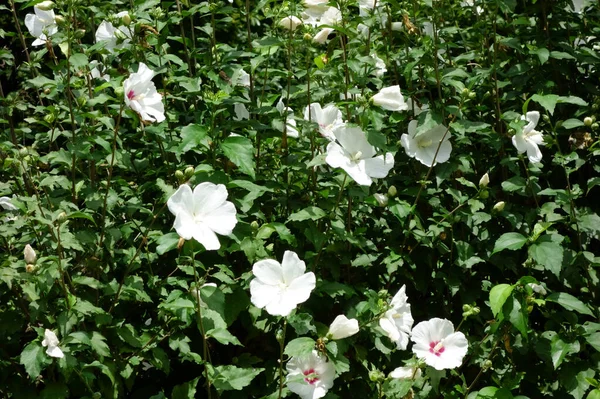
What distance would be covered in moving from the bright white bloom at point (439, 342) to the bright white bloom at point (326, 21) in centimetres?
107

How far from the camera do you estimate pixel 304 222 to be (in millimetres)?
2467

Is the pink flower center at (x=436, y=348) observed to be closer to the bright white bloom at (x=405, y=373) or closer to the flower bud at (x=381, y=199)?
the bright white bloom at (x=405, y=373)

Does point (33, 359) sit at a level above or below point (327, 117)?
below

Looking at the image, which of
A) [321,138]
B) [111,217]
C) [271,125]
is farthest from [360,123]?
[111,217]

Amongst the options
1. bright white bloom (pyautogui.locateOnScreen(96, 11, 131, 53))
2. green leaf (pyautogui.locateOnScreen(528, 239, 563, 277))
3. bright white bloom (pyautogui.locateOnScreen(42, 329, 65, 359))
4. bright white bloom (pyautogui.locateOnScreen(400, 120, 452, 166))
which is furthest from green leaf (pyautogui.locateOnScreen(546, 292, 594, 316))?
bright white bloom (pyautogui.locateOnScreen(96, 11, 131, 53))

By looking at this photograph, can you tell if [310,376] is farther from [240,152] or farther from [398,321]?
[240,152]

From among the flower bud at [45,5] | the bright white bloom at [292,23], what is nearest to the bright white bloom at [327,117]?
the bright white bloom at [292,23]

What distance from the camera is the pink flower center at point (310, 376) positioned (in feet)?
7.28

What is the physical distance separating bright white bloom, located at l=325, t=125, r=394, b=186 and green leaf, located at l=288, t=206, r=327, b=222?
18 cm

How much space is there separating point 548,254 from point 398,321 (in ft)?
1.73

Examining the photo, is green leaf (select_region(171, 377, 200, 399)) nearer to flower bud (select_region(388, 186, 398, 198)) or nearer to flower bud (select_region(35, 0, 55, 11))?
flower bud (select_region(388, 186, 398, 198))

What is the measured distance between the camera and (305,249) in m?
2.63

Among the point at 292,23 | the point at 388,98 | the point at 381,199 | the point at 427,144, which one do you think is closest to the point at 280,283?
the point at 381,199

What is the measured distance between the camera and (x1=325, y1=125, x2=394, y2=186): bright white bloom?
226 centimetres
